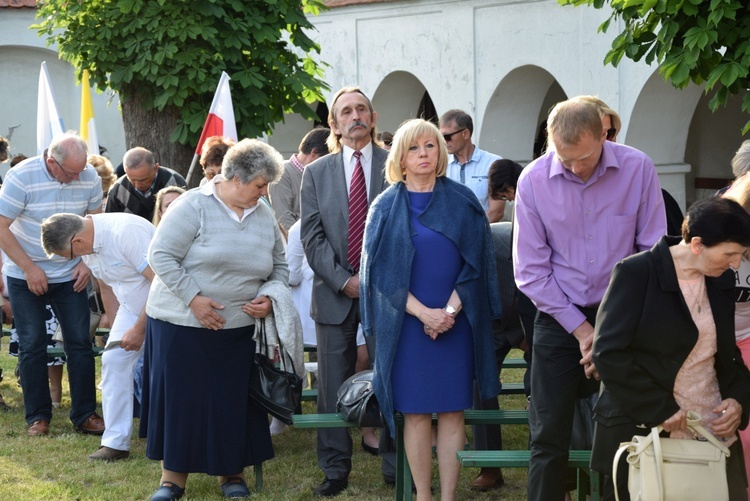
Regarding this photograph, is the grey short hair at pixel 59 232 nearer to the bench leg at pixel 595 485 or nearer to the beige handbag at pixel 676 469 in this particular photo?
the bench leg at pixel 595 485

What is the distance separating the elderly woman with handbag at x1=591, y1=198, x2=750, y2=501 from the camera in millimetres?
3977

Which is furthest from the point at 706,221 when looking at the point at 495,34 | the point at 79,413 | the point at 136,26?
the point at 495,34

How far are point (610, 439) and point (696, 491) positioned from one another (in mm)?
440

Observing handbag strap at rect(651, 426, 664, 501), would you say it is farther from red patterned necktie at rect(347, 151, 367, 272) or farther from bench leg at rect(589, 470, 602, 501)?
red patterned necktie at rect(347, 151, 367, 272)

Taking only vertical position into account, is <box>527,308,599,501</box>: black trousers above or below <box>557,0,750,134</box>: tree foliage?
below

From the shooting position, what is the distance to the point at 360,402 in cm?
563

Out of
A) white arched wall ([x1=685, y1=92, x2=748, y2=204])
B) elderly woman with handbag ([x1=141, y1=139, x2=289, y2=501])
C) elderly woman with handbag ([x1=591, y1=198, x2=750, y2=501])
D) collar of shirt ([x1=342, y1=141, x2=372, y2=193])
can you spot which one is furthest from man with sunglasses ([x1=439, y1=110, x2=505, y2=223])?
white arched wall ([x1=685, y1=92, x2=748, y2=204])

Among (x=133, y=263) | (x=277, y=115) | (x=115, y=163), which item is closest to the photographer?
(x=133, y=263)

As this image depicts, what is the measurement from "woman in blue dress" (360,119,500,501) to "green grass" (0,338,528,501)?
0.88 m

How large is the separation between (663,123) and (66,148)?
352 inches

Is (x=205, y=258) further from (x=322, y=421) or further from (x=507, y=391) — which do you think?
(x=507, y=391)

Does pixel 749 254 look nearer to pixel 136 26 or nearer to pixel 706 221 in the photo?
pixel 706 221

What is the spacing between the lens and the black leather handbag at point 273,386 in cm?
592

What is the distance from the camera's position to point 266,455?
20.0ft
